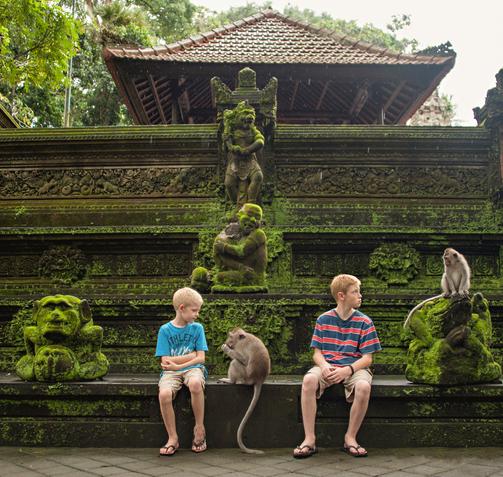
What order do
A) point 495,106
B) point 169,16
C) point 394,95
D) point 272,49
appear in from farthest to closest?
1. point 169,16
2. point 394,95
3. point 272,49
4. point 495,106

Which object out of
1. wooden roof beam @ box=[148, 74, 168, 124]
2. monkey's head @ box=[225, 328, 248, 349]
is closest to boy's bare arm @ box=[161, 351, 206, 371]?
monkey's head @ box=[225, 328, 248, 349]

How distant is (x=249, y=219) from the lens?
6.25 metres

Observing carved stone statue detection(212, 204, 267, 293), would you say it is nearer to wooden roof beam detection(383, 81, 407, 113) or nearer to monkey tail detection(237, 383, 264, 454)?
monkey tail detection(237, 383, 264, 454)

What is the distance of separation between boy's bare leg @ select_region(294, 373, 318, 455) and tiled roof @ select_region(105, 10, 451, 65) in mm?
10010

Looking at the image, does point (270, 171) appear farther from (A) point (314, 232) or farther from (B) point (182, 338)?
(B) point (182, 338)

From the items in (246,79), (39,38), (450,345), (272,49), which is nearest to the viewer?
(450,345)

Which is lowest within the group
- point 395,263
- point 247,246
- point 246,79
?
point 395,263

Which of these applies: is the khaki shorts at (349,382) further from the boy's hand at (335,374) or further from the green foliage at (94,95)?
the green foliage at (94,95)

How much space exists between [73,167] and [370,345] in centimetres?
621

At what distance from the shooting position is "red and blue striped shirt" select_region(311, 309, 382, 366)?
165 inches

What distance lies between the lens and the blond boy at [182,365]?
13.2 feet

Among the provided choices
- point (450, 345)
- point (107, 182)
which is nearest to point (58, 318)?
point (450, 345)

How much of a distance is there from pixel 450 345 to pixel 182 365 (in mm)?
1992

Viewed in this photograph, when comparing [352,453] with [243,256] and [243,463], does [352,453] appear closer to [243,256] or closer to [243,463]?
[243,463]
